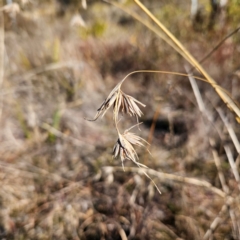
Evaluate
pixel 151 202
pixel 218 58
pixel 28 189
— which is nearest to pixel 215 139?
pixel 151 202

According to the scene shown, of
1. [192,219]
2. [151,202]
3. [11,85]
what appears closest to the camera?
[192,219]

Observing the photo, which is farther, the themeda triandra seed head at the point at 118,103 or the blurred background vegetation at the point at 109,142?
the blurred background vegetation at the point at 109,142

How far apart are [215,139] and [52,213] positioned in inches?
34.1

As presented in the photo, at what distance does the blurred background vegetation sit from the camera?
3.46 feet

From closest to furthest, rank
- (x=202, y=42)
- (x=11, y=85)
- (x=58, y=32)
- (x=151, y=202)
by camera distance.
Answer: (x=151, y=202)
(x=11, y=85)
(x=202, y=42)
(x=58, y=32)

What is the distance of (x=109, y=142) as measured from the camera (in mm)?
1610

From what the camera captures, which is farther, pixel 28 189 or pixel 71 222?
pixel 28 189

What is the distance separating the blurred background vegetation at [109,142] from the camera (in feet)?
3.46

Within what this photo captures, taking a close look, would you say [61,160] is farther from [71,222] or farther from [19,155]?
[71,222]

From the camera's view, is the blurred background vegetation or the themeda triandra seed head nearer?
the themeda triandra seed head

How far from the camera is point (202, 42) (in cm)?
223

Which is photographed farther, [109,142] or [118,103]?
[109,142]

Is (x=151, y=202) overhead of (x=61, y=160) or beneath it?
beneath

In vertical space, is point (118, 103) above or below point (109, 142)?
above
